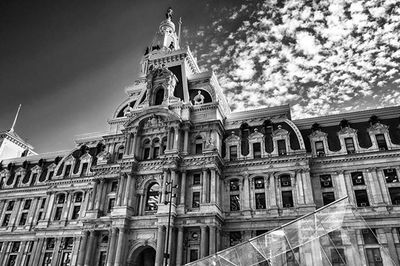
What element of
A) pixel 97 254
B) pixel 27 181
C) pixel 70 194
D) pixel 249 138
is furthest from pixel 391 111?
pixel 27 181

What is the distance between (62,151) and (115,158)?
18.8m

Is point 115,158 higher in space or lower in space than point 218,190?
higher

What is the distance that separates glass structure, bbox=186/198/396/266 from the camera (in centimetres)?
1378

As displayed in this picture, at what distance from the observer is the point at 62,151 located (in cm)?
5766

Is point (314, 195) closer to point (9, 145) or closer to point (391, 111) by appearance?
point (391, 111)

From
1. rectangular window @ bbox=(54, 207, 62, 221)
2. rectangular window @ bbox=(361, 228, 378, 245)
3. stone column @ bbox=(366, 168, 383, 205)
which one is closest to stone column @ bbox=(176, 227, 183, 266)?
rectangular window @ bbox=(361, 228, 378, 245)

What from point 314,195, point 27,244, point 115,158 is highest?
point 115,158

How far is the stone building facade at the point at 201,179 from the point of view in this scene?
34625mm

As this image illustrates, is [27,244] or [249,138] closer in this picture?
[249,138]

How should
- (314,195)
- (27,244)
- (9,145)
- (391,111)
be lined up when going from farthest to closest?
1. (9,145)
2. (27,244)
3. (391,111)
4. (314,195)

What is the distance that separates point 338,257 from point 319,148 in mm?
27759

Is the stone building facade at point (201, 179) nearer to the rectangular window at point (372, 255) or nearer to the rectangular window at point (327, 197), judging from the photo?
the rectangular window at point (327, 197)

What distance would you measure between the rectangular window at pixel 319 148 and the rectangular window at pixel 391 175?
7.06 meters

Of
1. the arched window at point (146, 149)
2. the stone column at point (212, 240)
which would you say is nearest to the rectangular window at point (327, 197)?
the stone column at point (212, 240)
